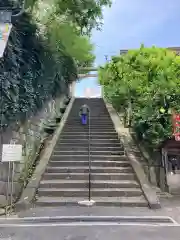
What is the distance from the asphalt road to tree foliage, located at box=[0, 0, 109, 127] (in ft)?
10.0

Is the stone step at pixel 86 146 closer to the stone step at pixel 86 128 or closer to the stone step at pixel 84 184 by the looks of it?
the stone step at pixel 86 128

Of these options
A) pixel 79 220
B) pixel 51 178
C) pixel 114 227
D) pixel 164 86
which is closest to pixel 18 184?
pixel 51 178

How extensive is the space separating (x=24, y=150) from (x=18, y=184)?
3.39ft

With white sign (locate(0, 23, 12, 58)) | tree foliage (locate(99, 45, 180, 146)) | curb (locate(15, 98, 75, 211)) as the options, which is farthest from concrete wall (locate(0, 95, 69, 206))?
tree foliage (locate(99, 45, 180, 146))

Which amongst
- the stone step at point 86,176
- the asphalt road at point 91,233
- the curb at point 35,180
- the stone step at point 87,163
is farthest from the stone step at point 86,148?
the asphalt road at point 91,233

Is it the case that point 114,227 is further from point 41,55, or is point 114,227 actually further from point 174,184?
point 41,55

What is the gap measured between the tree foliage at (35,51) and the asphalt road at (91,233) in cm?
305

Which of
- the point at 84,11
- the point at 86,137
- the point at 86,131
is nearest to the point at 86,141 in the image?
the point at 86,137

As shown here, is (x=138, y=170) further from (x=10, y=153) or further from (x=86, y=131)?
(x=10, y=153)

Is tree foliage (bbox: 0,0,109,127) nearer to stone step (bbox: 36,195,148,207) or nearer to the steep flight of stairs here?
the steep flight of stairs

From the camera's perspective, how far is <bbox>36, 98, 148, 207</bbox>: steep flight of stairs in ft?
24.9

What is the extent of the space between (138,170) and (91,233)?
4.15 metres

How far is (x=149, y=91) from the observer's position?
960 cm

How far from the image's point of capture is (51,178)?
8.55 metres
